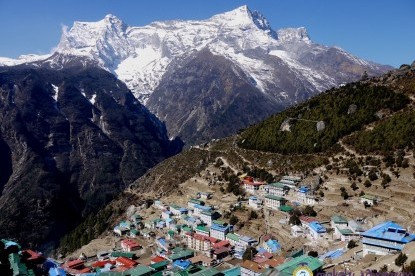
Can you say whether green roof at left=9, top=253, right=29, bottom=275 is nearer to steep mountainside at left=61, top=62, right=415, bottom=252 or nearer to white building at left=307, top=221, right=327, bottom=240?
white building at left=307, top=221, right=327, bottom=240

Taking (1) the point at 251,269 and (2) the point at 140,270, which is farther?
(2) the point at 140,270

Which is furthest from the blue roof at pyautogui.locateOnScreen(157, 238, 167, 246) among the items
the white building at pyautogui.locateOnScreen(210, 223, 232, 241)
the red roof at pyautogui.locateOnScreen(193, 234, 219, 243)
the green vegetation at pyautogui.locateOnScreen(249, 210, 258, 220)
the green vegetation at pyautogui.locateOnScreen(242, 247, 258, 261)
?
the green vegetation at pyautogui.locateOnScreen(242, 247, 258, 261)

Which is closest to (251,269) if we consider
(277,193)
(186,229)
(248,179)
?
(186,229)

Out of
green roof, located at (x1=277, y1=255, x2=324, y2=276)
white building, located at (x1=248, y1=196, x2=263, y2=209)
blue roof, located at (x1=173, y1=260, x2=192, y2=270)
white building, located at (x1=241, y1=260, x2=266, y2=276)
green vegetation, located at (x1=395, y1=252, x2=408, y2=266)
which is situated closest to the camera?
green vegetation, located at (x1=395, y1=252, x2=408, y2=266)

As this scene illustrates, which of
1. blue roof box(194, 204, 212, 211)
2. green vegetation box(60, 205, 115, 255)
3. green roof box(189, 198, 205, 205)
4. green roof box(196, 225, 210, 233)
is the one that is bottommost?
green vegetation box(60, 205, 115, 255)

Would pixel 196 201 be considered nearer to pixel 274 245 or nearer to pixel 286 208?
pixel 286 208

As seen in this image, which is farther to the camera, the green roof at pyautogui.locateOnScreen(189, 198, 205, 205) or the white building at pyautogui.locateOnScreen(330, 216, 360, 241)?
the green roof at pyautogui.locateOnScreen(189, 198, 205, 205)

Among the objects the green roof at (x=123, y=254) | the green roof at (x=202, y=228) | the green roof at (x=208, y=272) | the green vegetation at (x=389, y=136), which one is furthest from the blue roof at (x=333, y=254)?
the green roof at (x=123, y=254)
